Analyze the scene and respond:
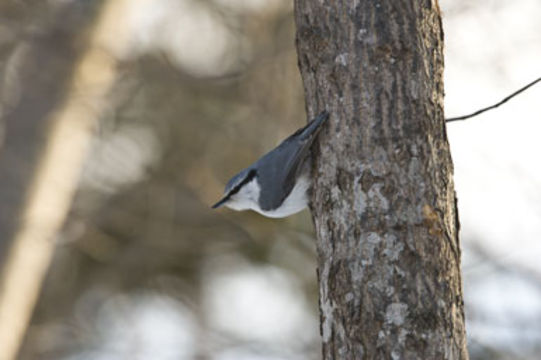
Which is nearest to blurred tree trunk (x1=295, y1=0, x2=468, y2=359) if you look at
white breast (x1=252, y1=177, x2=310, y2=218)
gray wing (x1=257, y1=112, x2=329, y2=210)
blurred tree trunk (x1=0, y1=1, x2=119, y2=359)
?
gray wing (x1=257, y1=112, x2=329, y2=210)

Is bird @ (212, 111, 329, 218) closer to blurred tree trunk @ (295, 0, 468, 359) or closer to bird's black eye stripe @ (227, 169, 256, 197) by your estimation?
bird's black eye stripe @ (227, 169, 256, 197)

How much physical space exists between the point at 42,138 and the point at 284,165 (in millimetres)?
3856

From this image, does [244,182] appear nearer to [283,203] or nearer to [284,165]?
[283,203]

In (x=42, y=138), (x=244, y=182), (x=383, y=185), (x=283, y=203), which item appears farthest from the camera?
(x=42, y=138)

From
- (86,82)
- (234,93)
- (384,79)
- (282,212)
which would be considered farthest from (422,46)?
(234,93)

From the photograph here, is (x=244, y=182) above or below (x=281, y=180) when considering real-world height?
above

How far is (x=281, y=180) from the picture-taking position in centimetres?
340

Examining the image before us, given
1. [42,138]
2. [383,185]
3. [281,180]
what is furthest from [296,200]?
[42,138]

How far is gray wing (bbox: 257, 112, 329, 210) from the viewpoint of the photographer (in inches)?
114

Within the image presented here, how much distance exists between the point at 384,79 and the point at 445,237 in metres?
0.54

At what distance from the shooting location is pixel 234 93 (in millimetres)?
7625

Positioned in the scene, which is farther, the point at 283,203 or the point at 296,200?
the point at 283,203

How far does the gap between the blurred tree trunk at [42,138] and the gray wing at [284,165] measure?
3453mm

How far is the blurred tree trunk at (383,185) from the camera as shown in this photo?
8.20ft
